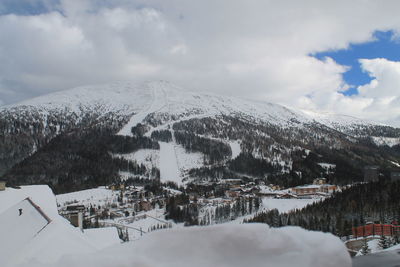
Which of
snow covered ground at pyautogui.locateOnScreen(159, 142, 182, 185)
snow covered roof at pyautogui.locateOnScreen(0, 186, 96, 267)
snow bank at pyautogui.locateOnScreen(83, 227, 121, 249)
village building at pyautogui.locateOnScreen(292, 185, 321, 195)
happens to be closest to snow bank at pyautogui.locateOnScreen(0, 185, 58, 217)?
snow covered roof at pyautogui.locateOnScreen(0, 186, 96, 267)

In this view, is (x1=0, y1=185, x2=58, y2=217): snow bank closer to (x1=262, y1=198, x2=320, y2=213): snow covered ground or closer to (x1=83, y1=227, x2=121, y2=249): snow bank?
(x1=83, y1=227, x2=121, y2=249): snow bank

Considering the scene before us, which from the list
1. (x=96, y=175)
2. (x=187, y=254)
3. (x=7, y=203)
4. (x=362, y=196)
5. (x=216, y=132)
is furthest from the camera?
(x=216, y=132)

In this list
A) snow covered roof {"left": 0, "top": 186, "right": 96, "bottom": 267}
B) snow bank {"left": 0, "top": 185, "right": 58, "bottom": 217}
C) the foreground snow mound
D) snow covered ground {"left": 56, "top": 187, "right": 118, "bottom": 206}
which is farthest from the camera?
snow covered ground {"left": 56, "top": 187, "right": 118, "bottom": 206}

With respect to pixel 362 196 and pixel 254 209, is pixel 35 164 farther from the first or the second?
pixel 362 196

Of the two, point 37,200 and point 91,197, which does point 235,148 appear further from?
point 37,200

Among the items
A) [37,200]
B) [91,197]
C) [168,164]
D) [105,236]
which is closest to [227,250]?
[105,236]

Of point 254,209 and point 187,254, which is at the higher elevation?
point 187,254

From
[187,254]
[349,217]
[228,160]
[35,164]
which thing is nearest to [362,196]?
[349,217]
